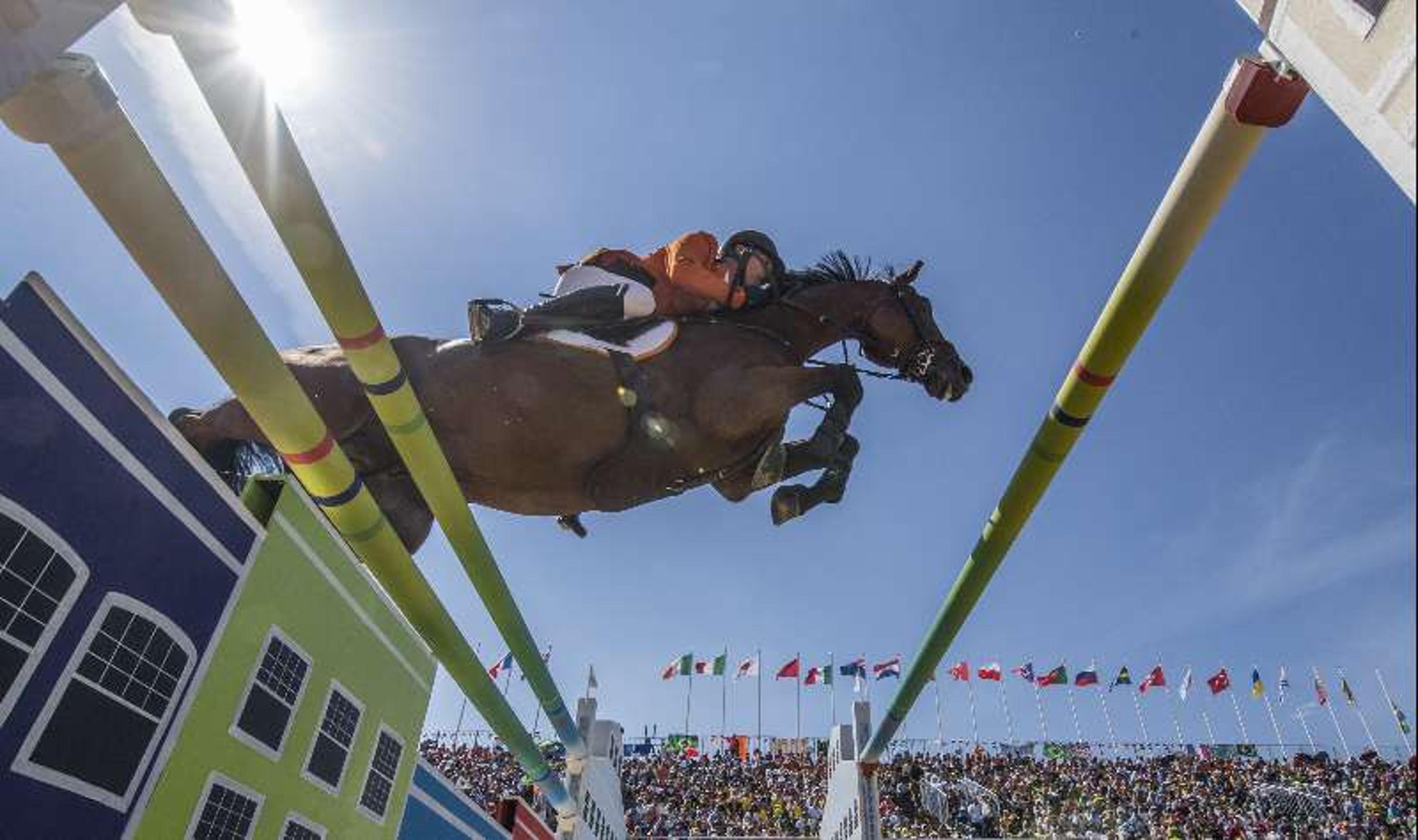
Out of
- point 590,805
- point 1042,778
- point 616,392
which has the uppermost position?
point 1042,778

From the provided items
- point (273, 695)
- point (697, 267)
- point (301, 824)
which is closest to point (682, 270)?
point (697, 267)

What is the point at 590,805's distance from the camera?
487 inches

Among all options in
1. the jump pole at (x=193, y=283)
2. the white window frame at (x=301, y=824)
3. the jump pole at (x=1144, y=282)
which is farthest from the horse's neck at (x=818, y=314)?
the white window frame at (x=301, y=824)

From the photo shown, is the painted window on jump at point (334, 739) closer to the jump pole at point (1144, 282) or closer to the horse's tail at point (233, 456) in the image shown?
the horse's tail at point (233, 456)

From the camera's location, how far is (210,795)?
4609 mm

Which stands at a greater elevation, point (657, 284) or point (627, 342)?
point (657, 284)

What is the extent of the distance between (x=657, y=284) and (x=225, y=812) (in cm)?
347

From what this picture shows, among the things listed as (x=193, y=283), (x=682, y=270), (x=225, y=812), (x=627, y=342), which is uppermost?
(x=682, y=270)

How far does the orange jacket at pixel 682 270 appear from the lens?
14.5ft

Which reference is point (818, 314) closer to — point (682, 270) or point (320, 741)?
point (682, 270)

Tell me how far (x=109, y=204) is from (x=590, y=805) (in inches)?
457

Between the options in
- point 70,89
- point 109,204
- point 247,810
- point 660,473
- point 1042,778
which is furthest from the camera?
point 1042,778

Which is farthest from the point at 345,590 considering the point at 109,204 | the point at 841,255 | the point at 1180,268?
the point at 1180,268

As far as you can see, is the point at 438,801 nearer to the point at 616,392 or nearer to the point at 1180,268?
the point at 616,392
